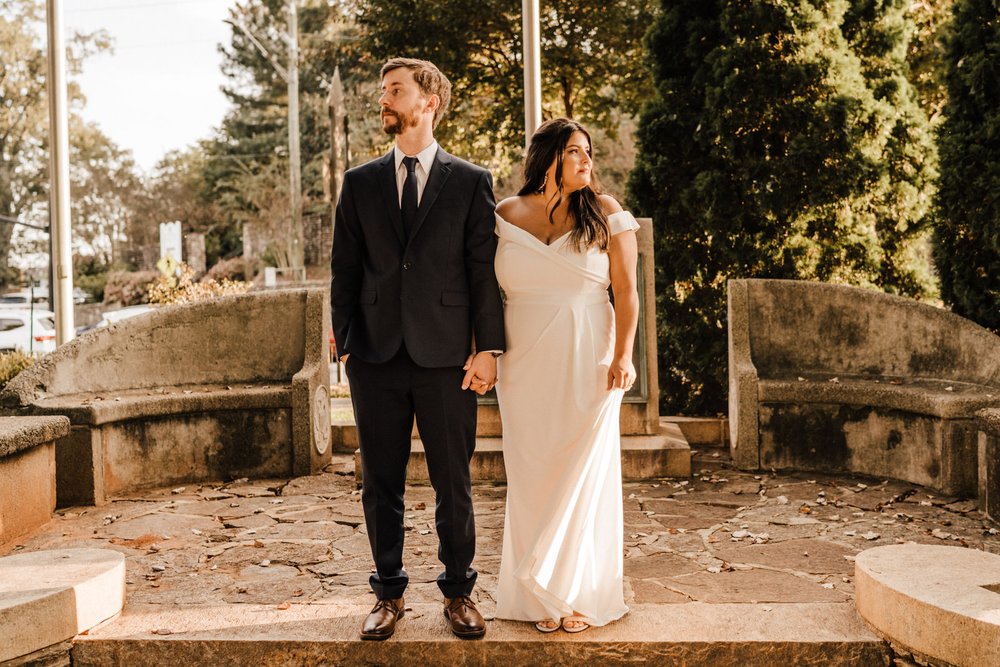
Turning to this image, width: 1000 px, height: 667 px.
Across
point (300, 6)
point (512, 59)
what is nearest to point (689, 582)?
point (512, 59)

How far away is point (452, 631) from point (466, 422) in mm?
835

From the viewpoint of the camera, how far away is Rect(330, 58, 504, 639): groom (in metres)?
3.34

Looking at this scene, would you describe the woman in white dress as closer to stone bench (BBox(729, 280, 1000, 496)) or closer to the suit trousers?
the suit trousers

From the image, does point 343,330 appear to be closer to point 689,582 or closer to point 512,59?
point 689,582

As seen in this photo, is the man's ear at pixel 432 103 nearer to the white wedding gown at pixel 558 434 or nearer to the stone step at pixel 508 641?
the white wedding gown at pixel 558 434

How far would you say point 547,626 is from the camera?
344cm

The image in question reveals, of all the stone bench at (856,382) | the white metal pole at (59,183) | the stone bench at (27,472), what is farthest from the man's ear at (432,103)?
the white metal pole at (59,183)

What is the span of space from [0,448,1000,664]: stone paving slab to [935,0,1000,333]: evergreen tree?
5.61 ft

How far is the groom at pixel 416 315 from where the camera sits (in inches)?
131

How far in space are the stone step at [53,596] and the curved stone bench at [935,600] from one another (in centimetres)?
311

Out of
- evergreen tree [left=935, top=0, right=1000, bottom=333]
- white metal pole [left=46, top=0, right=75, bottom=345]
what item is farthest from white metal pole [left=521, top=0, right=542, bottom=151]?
white metal pole [left=46, top=0, right=75, bottom=345]

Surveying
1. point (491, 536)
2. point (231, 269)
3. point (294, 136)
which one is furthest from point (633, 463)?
point (231, 269)

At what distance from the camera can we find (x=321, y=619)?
3.66 m

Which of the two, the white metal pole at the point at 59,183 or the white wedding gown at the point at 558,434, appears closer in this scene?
the white wedding gown at the point at 558,434
